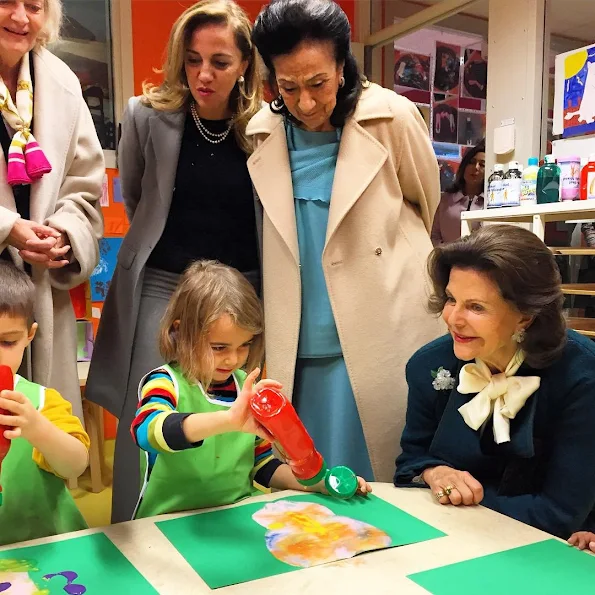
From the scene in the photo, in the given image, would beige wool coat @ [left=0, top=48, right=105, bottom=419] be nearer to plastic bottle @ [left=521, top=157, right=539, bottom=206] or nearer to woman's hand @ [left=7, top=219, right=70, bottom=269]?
woman's hand @ [left=7, top=219, right=70, bottom=269]

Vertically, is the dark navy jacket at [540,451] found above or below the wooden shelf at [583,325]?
below

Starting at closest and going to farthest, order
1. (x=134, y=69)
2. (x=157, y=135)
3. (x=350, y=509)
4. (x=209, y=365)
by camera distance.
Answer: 1. (x=350, y=509)
2. (x=209, y=365)
3. (x=157, y=135)
4. (x=134, y=69)

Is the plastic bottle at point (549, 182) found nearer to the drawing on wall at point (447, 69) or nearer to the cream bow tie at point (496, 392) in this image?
the cream bow tie at point (496, 392)

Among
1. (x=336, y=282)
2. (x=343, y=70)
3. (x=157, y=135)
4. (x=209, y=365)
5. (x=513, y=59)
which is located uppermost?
(x=513, y=59)

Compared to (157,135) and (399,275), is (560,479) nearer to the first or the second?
(399,275)

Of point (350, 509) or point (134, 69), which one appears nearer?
point (350, 509)

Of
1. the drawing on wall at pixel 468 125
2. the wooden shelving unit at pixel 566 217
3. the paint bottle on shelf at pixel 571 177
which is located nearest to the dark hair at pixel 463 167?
the drawing on wall at pixel 468 125

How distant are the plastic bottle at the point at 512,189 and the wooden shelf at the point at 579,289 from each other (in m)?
0.44

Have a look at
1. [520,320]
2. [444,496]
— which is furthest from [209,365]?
[520,320]

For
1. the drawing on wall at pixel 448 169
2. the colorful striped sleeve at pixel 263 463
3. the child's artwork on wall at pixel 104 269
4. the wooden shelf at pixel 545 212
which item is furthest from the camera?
the drawing on wall at pixel 448 169

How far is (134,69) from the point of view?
11.9 feet

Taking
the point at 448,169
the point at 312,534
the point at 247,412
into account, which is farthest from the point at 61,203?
the point at 448,169

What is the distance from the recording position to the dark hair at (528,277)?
1.27m

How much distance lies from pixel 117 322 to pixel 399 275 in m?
0.77
